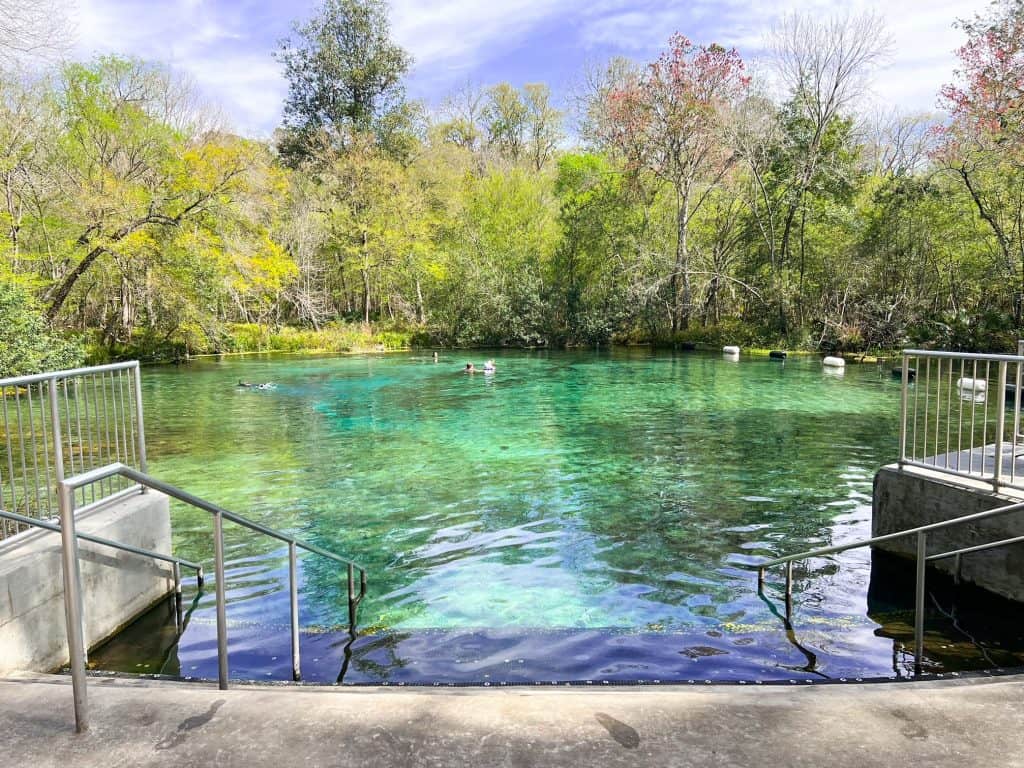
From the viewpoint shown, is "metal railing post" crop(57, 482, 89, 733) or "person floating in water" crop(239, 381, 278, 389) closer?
"metal railing post" crop(57, 482, 89, 733)

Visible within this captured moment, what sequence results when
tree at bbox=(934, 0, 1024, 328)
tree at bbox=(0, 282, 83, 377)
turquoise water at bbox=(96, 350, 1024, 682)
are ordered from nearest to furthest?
1. turquoise water at bbox=(96, 350, 1024, 682)
2. tree at bbox=(0, 282, 83, 377)
3. tree at bbox=(934, 0, 1024, 328)

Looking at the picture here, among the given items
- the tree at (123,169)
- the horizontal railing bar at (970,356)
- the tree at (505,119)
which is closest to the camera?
the horizontal railing bar at (970,356)

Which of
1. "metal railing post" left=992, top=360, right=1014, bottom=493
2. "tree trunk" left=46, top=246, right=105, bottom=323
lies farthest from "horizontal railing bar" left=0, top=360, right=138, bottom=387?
"tree trunk" left=46, top=246, right=105, bottom=323

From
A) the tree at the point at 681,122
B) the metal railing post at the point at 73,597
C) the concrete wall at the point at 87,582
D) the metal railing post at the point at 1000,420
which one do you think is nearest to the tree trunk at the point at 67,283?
the concrete wall at the point at 87,582

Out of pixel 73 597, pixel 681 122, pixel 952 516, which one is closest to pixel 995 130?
pixel 681 122

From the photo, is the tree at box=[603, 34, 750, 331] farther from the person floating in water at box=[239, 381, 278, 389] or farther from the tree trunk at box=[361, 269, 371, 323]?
the person floating in water at box=[239, 381, 278, 389]

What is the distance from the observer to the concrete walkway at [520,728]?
8.47 feet

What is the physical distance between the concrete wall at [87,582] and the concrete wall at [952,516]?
6.30m

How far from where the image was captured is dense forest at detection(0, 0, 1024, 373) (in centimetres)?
2353

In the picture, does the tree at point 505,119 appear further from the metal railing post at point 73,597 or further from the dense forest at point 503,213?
the metal railing post at point 73,597

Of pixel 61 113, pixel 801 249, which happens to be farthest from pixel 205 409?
pixel 801 249

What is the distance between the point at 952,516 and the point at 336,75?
40834 mm

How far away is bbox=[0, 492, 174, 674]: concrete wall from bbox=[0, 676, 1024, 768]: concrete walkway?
87 cm

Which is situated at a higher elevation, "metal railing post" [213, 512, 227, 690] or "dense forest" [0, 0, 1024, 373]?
"dense forest" [0, 0, 1024, 373]
